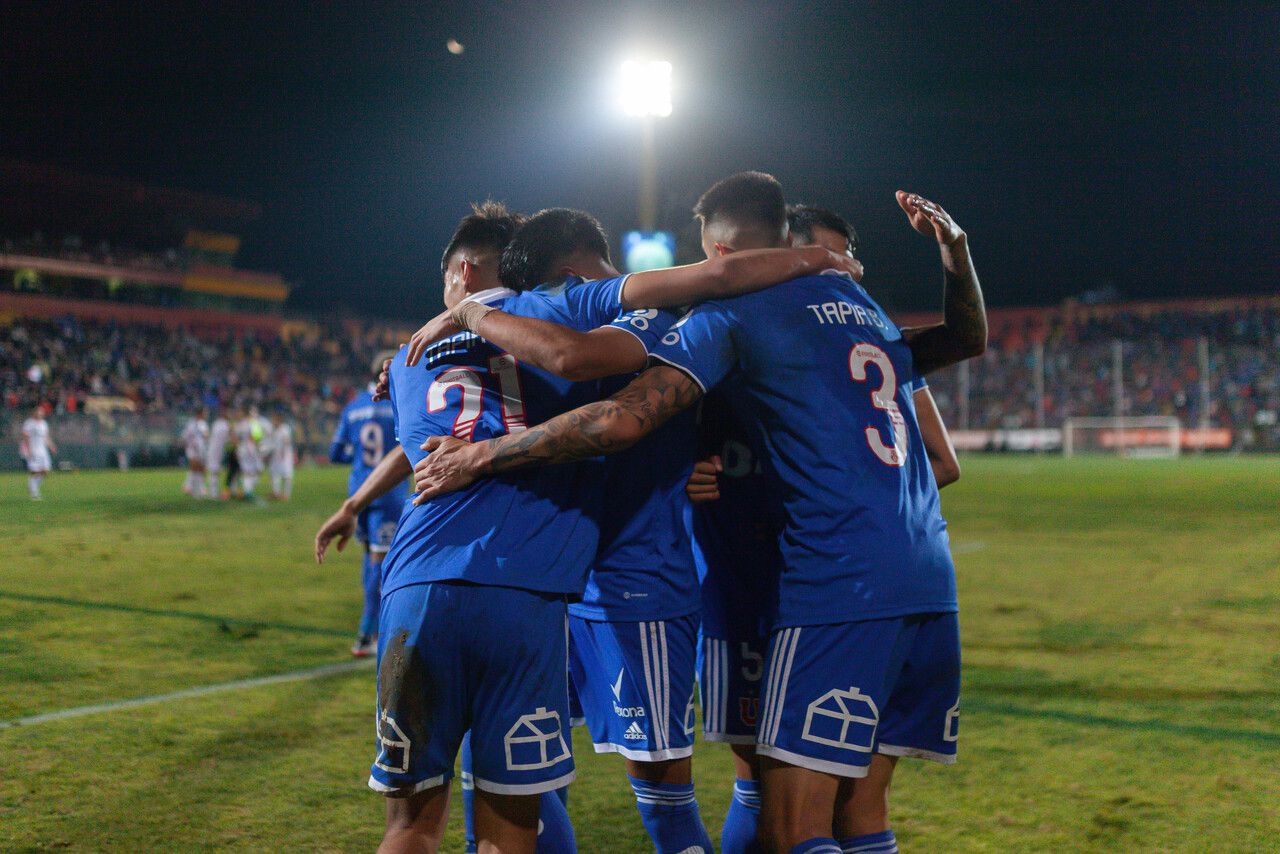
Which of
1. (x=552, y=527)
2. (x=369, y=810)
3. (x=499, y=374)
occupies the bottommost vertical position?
(x=369, y=810)

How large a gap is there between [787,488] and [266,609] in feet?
26.0

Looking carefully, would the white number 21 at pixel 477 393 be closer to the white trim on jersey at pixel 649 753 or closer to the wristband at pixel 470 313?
the wristband at pixel 470 313

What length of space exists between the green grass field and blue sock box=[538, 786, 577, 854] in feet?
3.35

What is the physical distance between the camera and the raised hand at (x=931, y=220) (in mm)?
3201

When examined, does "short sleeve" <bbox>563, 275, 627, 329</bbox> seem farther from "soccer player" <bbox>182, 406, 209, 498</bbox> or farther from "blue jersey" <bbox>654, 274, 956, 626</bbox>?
"soccer player" <bbox>182, 406, 209, 498</bbox>

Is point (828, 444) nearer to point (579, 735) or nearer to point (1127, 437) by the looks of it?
point (579, 735)

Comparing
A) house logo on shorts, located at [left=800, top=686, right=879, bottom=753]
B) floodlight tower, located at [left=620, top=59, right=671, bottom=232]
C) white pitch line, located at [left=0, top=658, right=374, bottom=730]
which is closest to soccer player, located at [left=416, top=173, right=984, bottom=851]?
house logo on shorts, located at [left=800, top=686, right=879, bottom=753]

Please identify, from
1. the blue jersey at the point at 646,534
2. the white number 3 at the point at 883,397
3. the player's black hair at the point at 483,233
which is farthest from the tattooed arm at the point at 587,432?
the player's black hair at the point at 483,233

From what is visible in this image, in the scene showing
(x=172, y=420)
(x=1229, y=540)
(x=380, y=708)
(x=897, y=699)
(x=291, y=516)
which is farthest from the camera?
(x=172, y=420)

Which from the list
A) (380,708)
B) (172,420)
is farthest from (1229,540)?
(172,420)

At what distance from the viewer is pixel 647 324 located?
293 cm

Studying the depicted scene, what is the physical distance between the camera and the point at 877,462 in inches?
112

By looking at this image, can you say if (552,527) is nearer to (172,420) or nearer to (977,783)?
(977,783)

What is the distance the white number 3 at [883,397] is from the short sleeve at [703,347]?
0.35m
